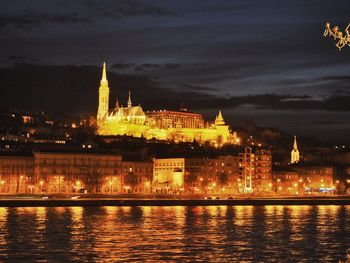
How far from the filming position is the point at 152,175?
311 ft

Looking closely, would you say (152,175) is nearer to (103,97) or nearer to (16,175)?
(16,175)

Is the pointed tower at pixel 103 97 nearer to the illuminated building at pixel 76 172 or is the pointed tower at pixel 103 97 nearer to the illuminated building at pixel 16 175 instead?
the illuminated building at pixel 76 172

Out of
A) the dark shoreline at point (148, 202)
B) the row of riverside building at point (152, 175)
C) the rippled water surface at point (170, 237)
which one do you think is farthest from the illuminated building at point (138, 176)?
the rippled water surface at point (170, 237)

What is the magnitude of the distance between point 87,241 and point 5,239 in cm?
335

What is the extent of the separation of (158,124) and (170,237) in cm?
12205

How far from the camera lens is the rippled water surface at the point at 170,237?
29094mm

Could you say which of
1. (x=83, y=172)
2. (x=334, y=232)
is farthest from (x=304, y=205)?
(x=334, y=232)

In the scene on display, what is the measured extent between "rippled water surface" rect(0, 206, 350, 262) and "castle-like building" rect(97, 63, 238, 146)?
319ft

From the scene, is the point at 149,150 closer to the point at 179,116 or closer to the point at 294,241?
the point at 179,116

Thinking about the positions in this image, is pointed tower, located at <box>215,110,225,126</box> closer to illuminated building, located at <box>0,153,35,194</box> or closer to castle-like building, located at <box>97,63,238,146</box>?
castle-like building, located at <box>97,63,238,146</box>

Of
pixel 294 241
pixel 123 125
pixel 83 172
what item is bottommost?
pixel 294 241

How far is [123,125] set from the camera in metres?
149

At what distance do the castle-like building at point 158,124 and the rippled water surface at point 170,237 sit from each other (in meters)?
97.2

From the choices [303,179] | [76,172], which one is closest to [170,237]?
[76,172]
